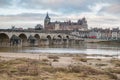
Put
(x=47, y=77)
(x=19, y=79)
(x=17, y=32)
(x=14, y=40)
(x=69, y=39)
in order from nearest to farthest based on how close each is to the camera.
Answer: (x=19, y=79) → (x=47, y=77) → (x=14, y=40) → (x=17, y=32) → (x=69, y=39)

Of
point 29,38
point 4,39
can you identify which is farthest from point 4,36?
point 29,38

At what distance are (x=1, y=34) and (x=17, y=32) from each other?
8025mm

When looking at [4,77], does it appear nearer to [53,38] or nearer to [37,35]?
[37,35]

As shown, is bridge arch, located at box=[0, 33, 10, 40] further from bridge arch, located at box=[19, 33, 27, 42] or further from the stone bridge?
bridge arch, located at box=[19, 33, 27, 42]

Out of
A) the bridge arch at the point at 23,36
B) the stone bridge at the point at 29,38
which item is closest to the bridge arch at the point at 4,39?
the stone bridge at the point at 29,38

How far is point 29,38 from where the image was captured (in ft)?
386

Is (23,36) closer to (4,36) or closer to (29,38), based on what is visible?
(29,38)

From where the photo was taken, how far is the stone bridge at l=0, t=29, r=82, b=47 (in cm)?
10419

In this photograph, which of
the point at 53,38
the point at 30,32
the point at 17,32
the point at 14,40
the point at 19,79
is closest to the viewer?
the point at 19,79

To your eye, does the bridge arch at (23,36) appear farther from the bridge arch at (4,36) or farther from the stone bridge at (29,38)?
the bridge arch at (4,36)

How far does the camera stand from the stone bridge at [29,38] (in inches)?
4102

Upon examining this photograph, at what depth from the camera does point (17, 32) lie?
374 feet

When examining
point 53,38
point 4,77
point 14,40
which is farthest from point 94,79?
point 53,38

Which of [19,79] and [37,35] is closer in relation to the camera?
[19,79]
